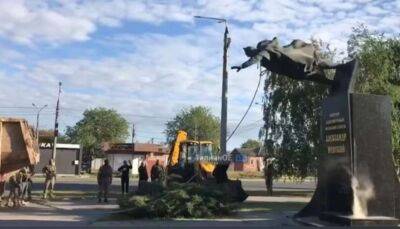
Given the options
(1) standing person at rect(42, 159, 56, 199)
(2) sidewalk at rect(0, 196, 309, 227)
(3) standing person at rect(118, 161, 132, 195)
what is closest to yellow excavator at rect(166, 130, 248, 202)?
(3) standing person at rect(118, 161, 132, 195)

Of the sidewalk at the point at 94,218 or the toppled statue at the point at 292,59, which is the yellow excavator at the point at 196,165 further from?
the toppled statue at the point at 292,59

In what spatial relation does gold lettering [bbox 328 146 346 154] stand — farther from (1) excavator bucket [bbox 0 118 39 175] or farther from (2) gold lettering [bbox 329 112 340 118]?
(1) excavator bucket [bbox 0 118 39 175]

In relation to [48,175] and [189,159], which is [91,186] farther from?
[48,175]

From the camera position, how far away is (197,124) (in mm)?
120250

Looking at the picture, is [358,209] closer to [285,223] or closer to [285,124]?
[285,223]

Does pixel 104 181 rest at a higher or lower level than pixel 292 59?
lower

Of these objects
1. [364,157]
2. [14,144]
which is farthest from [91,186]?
[364,157]

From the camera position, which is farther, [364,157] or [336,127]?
[336,127]

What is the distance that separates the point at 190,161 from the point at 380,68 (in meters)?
10.8

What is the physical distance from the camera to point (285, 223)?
17.1 meters

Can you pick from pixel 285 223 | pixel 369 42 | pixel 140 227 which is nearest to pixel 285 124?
pixel 369 42

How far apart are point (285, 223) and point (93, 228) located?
502 cm

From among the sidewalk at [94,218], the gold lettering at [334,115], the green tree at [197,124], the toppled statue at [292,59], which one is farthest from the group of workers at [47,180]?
the green tree at [197,124]

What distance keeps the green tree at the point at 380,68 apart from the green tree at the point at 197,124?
9086 centimetres
